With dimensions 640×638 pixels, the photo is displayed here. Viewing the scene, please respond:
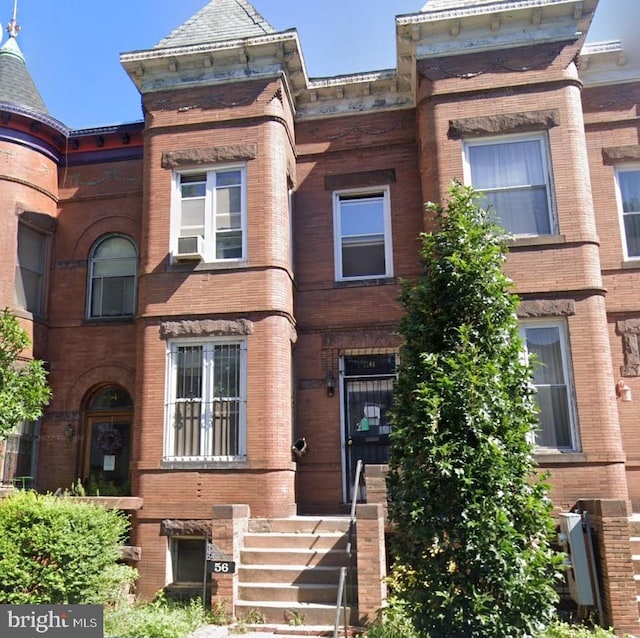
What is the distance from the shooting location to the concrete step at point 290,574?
917 centimetres

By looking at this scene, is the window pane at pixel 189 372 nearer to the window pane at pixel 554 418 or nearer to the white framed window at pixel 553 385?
the white framed window at pixel 553 385

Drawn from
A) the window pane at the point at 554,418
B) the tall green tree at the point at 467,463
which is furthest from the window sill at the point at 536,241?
the tall green tree at the point at 467,463

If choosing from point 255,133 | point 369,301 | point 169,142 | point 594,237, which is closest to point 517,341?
point 594,237

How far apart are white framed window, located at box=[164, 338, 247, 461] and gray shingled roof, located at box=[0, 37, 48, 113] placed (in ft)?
20.0

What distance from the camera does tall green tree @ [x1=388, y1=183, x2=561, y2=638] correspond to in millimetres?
5953

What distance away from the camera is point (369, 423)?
1200 centimetres

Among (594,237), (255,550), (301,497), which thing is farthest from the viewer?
(301,497)

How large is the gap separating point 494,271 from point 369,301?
5562 mm

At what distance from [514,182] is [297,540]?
6.76 metres

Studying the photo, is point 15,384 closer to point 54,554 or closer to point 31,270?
point 54,554

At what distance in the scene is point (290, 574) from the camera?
9273 millimetres

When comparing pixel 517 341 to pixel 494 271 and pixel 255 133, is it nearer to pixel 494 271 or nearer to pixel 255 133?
pixel 494 271

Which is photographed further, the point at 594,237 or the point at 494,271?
the point at 594,237
